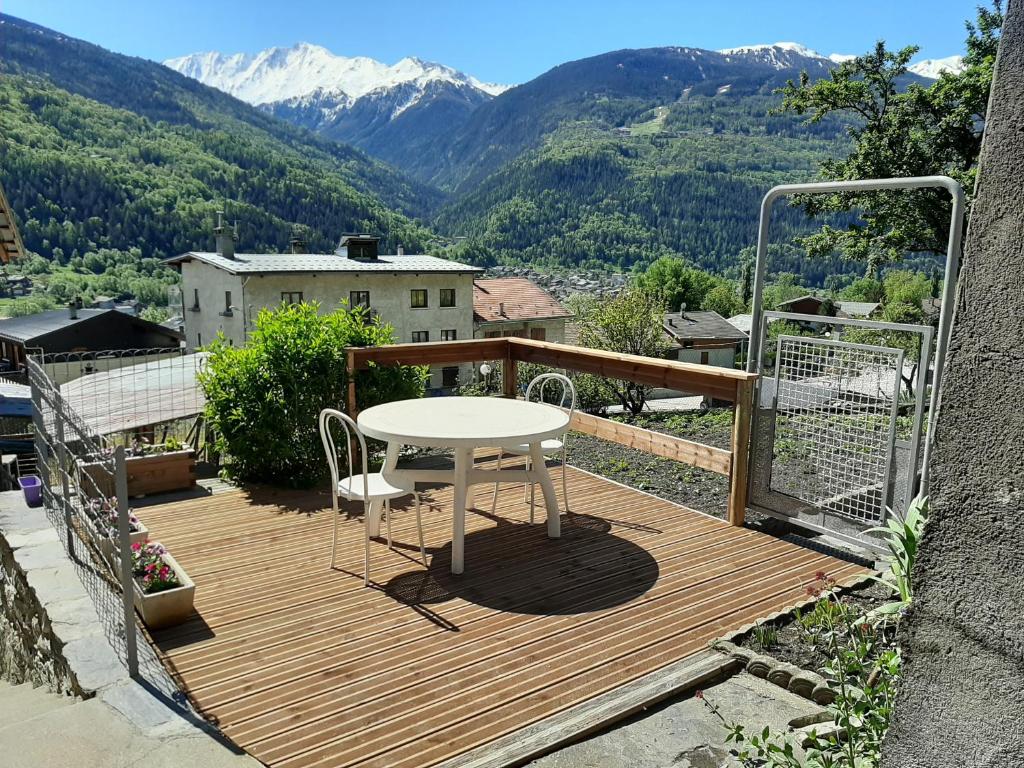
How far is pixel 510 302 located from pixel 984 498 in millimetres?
41917

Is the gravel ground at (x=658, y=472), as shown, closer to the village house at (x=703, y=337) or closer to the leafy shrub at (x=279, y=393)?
the leafy shrub at (x=279, y=393)

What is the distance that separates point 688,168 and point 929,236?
405ft

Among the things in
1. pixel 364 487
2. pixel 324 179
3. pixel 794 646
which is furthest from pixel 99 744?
pixel 324 179

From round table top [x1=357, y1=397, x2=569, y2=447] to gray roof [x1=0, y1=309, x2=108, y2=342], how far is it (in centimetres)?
3556

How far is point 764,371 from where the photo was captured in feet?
14.9

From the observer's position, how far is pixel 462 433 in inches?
147

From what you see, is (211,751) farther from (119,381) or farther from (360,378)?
(119,381)

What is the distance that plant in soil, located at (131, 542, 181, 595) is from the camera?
321 centimetres

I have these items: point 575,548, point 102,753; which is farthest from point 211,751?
point 575,548

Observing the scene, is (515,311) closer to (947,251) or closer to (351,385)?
(351,385)

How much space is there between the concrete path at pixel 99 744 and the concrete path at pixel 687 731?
1.00 m

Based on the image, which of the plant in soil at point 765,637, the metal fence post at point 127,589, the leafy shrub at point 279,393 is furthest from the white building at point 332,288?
the plant in soil at point 765,637

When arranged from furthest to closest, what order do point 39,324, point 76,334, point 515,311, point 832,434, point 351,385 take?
point 515,311 < point 39,324 < point 76,334 < point 351,385 < point 832,434

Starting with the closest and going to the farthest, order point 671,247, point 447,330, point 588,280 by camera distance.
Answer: point 447,330 → point 588,280 → point 671,247
